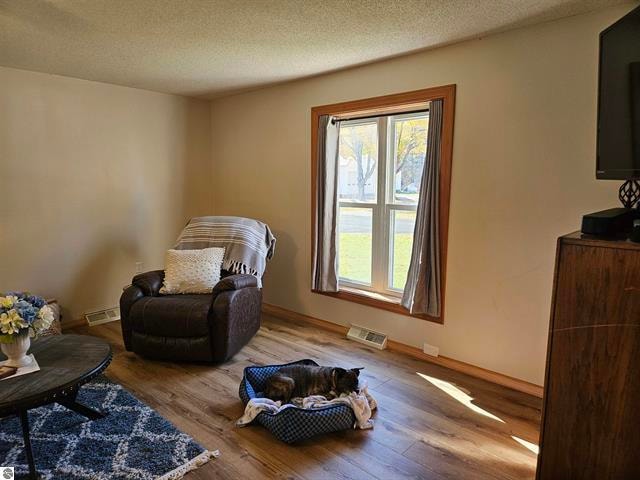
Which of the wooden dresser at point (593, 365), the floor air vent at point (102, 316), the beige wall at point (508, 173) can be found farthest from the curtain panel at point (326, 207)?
the wooden dresser at point (593, 365)

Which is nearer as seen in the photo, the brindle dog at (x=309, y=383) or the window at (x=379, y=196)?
the brindle dog at (x=309, y=383)

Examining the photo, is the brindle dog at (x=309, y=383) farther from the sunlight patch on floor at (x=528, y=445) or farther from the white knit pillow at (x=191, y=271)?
the white knit pillow at (x=191, y=271)

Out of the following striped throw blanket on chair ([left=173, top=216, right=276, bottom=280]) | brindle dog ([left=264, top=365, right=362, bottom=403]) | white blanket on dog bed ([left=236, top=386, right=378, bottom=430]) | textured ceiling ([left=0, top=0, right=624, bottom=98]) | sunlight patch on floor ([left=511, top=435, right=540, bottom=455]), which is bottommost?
sunlight patch on floor ([left=511, top=435, right=540, bottom=455])

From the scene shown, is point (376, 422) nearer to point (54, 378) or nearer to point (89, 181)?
point (54, 378)

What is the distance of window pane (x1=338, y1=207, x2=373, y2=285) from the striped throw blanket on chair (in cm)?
67

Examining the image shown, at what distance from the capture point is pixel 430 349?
10.1 ft

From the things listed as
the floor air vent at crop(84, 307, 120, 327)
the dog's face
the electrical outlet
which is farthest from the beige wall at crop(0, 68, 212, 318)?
the electrical outlet

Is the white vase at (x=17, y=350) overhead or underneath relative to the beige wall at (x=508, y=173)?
underneath

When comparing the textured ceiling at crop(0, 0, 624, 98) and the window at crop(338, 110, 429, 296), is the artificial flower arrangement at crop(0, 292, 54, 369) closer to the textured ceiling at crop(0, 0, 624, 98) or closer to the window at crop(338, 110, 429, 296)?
the textured ceiling at crop(0, 0, 624, 98)

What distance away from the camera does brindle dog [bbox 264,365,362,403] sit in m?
2.38

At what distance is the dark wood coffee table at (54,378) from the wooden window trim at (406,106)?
203cm

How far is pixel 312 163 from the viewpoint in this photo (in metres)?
3.71

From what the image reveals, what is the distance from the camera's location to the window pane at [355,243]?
3.62 metres

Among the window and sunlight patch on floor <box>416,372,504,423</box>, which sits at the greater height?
the window
